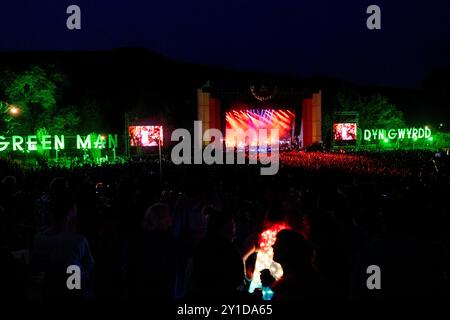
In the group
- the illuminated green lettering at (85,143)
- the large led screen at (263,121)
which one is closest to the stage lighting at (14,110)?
the illuminated green lettering at (85,143)

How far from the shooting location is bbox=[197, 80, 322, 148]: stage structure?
28.8 m

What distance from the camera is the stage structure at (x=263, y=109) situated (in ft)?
94.5

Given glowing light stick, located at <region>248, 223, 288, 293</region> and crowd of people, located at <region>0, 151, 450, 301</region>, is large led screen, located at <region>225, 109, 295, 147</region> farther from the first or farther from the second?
glowing light stick, located at <region>248, 223, 288, 293</region>

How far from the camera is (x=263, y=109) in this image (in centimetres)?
3125

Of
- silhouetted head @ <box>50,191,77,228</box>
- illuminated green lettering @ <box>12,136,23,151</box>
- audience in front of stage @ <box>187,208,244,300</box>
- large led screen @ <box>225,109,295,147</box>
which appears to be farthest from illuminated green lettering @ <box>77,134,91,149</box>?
audience in front of stage @ <box>187,208,244,300</box>

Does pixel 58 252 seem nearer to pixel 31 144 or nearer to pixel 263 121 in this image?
pixel 31 144

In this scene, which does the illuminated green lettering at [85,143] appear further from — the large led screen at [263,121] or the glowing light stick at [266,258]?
the glowing light stick at [266,258]

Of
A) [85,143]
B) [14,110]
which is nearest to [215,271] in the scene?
[85,143]

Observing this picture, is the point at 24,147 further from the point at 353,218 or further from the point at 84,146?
the point at 353,218

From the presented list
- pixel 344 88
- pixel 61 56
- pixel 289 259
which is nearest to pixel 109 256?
pixel 289 259

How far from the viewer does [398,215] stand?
114 inches

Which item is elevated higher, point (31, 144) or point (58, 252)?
point (31, 144)

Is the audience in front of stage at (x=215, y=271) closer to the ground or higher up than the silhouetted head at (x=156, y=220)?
closer to the ground

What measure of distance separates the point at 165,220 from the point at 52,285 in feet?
3.18
